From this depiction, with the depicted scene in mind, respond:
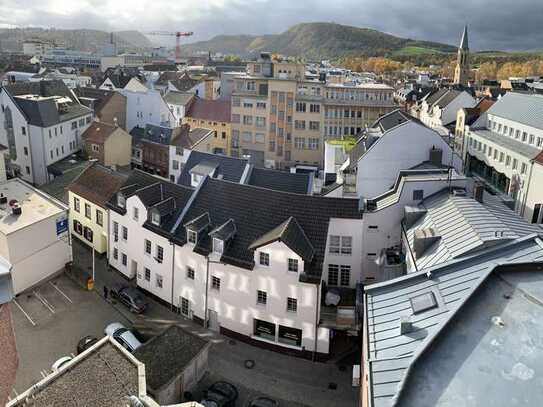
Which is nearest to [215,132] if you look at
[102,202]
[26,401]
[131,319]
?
[102,202]

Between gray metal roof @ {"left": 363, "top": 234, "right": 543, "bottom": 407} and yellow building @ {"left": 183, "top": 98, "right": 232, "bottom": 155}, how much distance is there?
63.6 metres

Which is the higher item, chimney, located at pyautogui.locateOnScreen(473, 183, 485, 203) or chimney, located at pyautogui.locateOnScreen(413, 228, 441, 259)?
chimney, located at pyautogui.locateOnScreen(473, 183, 485, 203)

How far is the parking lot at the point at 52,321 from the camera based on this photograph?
3331cm

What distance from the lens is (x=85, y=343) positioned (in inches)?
1348

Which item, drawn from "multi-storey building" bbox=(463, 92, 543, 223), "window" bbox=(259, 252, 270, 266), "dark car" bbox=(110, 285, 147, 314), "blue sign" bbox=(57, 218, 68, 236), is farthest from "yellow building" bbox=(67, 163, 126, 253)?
"multi-storey building" bbox=(463, 92, 543, 223)

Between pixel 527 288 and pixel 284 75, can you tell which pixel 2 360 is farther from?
pixel 284 75

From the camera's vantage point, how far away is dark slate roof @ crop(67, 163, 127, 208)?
155 ft

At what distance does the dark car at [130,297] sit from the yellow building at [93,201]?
25.6 feet

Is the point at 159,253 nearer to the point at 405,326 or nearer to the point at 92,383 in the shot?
the point at 92,383

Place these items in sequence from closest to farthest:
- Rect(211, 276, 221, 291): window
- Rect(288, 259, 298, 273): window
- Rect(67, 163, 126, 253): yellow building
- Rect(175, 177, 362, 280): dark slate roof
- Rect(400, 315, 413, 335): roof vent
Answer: Rect(400, 315, 413, 335): roof vent, Rect(288, 259, 298, 273): window, Rect(175, 177, 362, 280): dark slate roof, Rect(211, 276, 221, 291): window, Rect(67, 163, 126, 253): yellow building

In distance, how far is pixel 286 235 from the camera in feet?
110

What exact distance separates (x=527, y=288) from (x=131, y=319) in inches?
1119

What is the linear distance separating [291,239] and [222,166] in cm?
1997

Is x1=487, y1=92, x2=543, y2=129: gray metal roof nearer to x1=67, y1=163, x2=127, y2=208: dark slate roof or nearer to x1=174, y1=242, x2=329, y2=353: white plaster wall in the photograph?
x1=174, y1=242, x2=329, y2=353: white plaster wall
